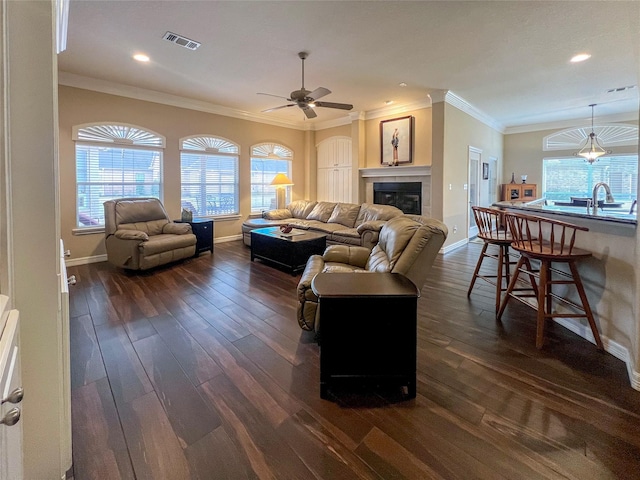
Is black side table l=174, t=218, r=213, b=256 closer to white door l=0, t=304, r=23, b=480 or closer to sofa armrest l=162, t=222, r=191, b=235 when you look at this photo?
sofa armrest l=162, t=222, r=191, b=235

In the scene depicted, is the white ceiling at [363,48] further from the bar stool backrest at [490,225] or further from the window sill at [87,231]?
the window sill at [87,231]

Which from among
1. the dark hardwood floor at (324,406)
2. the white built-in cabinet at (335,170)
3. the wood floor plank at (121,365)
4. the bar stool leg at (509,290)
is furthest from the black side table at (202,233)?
the bar stool leg at (509,290)

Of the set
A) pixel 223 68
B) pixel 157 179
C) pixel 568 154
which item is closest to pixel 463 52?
pixel 223 68

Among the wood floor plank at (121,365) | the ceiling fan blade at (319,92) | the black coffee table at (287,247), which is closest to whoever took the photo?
the wood floor plank at (121,365)

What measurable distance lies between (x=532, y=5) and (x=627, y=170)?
6817mm

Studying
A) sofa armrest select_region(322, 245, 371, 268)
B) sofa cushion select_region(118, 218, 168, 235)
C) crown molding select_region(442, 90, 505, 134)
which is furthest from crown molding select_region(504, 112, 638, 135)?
sofa cushion select_region(118, 218, 168, 235)

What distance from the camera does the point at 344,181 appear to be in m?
7.70

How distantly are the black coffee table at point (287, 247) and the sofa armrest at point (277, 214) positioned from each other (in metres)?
1.70

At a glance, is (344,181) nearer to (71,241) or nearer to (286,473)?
(71,241)

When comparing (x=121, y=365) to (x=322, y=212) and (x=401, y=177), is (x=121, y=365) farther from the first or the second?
(x=401, y=177)

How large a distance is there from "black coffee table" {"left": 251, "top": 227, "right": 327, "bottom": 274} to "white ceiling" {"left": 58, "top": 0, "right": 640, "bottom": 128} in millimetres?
2362

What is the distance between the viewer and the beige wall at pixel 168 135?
4.80 metres

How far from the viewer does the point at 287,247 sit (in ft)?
14.7

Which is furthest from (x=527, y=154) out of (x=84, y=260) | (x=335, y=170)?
(x=84, y=260)
